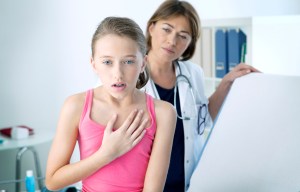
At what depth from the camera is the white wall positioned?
9.50 ft

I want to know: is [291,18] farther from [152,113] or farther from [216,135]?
[152,113]

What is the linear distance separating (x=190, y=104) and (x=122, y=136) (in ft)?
2.36

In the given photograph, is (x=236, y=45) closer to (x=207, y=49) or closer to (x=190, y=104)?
(x=207, y=49)

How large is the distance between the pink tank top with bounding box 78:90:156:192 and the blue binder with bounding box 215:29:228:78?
2.06 meters

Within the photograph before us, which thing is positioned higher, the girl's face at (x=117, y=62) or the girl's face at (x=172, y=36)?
the girl's face at (x=117, y=62)

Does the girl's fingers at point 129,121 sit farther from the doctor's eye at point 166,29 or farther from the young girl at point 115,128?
the doctor's eye at point 166,29

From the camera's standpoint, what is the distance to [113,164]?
0.90 m

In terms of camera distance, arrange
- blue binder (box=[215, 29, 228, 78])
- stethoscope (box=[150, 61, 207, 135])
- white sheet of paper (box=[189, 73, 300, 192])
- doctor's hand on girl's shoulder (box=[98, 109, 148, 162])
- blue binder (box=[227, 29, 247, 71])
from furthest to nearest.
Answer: blue binder (box=[215, 29, 228, 78]), blue binder (box=[227, 29, 247, 71]), stethoscope (box=[150, 61, 207, 135]), white sheet of paper (box=[189, 73, 300, 192]), doctor's hand on girl's shoulder (box=[98, 109, 148, 162])

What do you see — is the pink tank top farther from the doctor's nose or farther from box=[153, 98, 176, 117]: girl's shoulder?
the doctor's nose

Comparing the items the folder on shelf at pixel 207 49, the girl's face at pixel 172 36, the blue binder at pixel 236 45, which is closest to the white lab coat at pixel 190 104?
the girl's face at pixel 172 36

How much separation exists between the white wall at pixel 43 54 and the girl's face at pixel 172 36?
1689 millimetres

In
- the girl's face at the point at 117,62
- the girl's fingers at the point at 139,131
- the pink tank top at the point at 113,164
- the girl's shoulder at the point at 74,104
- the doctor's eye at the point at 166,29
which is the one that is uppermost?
the girl's face at the point at 117,62

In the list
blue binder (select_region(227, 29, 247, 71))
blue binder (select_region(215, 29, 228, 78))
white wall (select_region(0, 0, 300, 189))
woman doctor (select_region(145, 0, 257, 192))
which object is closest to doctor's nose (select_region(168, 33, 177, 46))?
woman doctor (select_region(145, 0, 257, 192))

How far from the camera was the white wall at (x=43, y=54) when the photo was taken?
9.50ft
